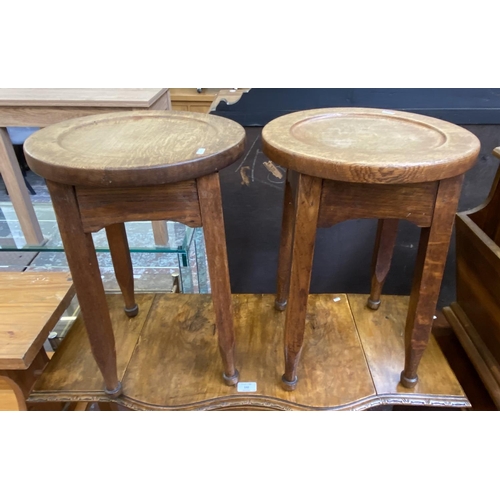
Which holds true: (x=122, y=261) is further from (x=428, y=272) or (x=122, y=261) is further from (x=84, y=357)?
(x=428, y=272)

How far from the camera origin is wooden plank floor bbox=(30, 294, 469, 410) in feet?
2.83

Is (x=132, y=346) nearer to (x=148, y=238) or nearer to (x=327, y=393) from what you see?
(x=148, y=238)

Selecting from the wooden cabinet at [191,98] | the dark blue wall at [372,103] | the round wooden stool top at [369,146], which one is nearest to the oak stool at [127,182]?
the round wooden stool top at [369,146]

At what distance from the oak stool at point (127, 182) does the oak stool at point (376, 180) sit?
12 centimetres

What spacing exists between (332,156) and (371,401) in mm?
538

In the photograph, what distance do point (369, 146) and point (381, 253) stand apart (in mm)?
425

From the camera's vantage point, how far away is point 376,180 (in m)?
0.60

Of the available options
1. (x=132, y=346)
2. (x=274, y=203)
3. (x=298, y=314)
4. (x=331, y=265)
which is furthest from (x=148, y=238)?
(x=331, y=265)

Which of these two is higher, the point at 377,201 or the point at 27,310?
the point at 377,201

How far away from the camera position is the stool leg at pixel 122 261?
3.20ft

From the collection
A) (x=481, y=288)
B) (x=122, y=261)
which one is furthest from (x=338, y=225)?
(x=122, y=261)

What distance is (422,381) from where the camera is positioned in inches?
35.1

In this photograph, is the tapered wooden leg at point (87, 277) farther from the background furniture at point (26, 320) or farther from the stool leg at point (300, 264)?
the stool leg at point (300, 264)

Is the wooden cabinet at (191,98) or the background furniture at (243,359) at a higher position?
the wooden cabinet at (191,98)
